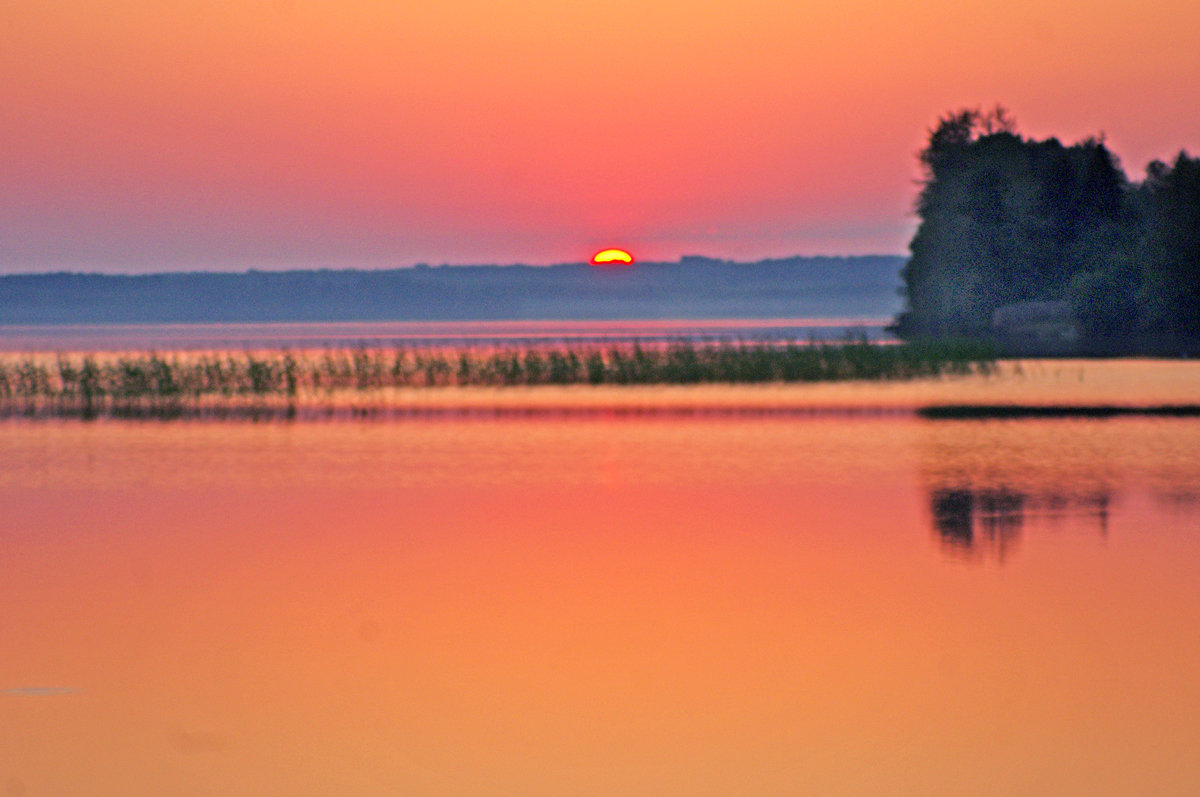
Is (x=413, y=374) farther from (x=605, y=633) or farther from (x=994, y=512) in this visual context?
(x=605, y=633)

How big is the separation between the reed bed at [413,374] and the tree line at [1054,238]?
2185 centimetres

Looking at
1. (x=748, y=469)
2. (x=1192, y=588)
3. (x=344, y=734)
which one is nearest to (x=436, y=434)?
(x=748, y=469)

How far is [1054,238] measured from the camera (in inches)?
2899

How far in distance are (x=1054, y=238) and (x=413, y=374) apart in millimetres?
46319

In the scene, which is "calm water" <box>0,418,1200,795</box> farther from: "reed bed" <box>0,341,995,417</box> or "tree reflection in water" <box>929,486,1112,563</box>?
"reed bed" <box>0,341,995,417</box>

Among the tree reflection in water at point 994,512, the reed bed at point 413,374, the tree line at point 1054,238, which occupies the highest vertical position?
the tree line at point 1054,238

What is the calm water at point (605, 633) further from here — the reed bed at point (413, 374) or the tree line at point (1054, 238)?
the tree line at point (1054, 238)

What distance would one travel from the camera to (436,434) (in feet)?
75.9

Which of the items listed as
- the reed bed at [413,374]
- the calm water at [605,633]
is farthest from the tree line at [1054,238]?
the calm water at [605,633]

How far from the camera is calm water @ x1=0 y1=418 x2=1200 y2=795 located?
6.46 m

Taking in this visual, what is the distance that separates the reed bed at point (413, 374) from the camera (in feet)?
104

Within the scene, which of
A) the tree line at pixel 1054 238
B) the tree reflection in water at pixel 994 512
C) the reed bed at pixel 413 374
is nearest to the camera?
the tree reflection in water at pixel 994 512

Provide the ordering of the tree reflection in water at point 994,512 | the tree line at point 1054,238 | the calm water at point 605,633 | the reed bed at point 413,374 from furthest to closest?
the tree line at point 1054,238 → the reed bed at point 413,374 → the tree reflection in water at point 994,512 → the calm water at point 605,633

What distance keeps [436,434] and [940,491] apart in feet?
32.6
